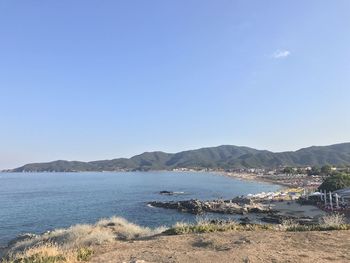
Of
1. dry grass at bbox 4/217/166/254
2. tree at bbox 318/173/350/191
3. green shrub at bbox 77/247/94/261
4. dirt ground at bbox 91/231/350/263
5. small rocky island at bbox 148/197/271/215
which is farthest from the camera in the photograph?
tree at bbox 318/173/350/191

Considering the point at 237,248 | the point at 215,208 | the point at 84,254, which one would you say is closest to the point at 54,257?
the point at 84,254

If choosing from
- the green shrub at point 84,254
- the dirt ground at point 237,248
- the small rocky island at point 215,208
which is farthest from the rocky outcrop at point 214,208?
the green shrub at point 84,254

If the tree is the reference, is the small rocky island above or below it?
below

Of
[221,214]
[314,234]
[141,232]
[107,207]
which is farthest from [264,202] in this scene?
[314,234]

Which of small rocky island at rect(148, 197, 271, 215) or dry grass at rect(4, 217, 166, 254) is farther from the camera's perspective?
small rocky island at rect(148, 197, 271, 215)

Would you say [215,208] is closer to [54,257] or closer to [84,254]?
[84,254]

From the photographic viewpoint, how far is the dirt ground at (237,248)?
39.2ft

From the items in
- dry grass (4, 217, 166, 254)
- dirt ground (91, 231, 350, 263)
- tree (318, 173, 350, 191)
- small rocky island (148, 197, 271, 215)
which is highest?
tree (318, 173, 350, 191)

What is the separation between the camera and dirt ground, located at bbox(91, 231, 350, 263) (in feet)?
39.2

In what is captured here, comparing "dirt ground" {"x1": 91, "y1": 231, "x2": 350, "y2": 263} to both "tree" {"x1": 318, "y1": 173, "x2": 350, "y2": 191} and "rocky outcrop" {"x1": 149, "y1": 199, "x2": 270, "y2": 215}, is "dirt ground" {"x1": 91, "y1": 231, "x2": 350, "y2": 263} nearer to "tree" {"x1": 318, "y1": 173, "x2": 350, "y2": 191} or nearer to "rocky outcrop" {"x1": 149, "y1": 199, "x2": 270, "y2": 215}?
"rocky outcrop" {"x1": 149, "y1": 199, "x2": 270, "y2": 215}

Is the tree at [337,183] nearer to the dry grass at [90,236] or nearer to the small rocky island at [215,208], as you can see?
the small rocky island at [215,208]

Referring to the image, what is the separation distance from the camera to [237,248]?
1311 cm

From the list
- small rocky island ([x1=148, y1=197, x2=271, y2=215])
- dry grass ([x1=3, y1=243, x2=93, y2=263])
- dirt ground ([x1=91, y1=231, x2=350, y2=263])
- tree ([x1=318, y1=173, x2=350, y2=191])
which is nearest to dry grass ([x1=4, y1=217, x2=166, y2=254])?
dry grass ([x1=3, y1=243, x2=93, y2=263])

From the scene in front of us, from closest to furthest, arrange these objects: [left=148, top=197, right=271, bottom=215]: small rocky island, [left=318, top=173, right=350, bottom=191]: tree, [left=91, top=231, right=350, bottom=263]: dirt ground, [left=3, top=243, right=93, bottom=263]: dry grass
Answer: [left=3, top=243, right=93, bottom=263]: dry grass
[left=91, top=231, right=350, bottom=263]: dirt ground
[left=148, top=197, right=271, bottom=215]: small rocky island
[left=318, top=173, right=350, bottom=191]: tree
